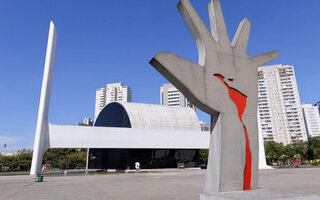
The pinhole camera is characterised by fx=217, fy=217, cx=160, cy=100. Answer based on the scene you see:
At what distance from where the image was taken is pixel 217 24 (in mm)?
8875

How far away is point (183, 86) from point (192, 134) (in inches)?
1162

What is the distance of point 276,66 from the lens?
11700 centimetres

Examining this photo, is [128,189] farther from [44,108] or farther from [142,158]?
[142,158]

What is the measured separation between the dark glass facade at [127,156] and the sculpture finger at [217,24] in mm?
28242

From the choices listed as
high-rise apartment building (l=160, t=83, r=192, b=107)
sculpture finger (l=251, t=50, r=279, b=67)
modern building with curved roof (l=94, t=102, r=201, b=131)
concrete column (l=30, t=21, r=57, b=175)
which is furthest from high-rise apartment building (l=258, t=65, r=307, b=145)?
sculpture finger (l=251, t=50, r=279, b=67)

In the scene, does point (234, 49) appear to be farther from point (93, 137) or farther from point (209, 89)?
point (93, 137)

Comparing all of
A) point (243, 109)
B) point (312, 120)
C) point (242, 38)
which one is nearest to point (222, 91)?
point (243, 109)

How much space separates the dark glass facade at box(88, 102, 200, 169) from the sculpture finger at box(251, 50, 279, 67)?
91.6 ft

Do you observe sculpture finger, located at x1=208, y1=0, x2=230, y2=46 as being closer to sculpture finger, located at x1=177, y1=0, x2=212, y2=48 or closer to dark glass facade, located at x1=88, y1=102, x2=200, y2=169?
sculpture finger, located at x1=177, y1=0, x2=212, y2=48

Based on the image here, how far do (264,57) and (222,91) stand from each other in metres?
3.23

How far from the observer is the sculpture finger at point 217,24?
28.9ft

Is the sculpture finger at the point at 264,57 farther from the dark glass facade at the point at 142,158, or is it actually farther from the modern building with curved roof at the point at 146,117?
the modern building with curved roof at the point at 146,117

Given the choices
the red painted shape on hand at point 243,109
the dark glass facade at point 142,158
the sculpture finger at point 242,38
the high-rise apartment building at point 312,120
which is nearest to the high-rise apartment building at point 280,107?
the high-rise apartment building at point 312,120

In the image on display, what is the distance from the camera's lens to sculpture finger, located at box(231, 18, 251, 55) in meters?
9.14
